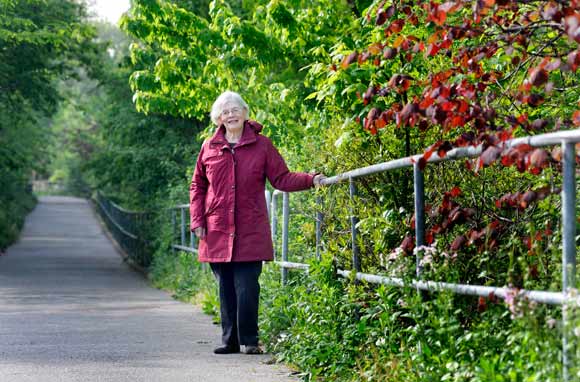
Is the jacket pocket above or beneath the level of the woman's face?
beneath

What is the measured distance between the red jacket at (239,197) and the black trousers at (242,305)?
0.48 feet

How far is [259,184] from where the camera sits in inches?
337

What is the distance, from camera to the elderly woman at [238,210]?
8477mm

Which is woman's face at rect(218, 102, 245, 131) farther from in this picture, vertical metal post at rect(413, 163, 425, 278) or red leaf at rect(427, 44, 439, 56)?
red leaf at rect(427, 44, 439, 56)

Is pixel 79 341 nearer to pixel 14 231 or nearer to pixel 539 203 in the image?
pixel 539 203

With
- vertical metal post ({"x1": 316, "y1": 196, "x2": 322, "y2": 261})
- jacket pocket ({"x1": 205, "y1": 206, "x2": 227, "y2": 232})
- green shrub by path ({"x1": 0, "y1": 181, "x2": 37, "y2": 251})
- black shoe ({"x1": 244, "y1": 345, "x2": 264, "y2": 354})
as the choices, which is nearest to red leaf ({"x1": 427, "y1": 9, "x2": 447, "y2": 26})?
vertical metal post ({"x1": 316, "y1": 196, "x2": 322, "y2": 261})

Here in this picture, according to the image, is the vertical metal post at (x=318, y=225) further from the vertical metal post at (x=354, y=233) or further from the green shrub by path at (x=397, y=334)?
the vertical metal post at (x=354, y=233)

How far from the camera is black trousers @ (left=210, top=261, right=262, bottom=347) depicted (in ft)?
28.0

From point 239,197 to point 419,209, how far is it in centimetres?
267

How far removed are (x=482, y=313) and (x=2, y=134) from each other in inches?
1088

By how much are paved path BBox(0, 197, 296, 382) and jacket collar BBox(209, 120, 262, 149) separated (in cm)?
159

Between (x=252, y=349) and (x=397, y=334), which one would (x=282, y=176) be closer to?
(x=252, y=349)

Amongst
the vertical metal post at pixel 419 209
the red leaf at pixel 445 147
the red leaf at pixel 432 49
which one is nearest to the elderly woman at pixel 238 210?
the vertical metal post at pixel 419 209

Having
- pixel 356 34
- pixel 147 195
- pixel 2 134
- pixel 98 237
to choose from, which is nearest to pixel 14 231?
pixel 98 237
